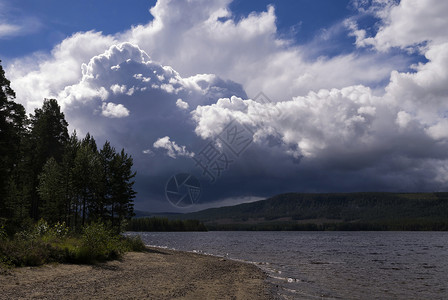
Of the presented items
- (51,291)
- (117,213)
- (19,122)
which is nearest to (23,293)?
(51,291)

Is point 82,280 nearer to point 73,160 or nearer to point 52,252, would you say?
point 52,252

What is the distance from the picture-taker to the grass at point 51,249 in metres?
22.2

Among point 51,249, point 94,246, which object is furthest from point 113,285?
point 94,246

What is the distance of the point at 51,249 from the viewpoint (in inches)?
993

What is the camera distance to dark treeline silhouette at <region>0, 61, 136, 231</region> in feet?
155

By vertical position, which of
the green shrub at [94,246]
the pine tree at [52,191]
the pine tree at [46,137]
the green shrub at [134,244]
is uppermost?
the pine tree at [46,137]

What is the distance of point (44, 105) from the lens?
2579 inches

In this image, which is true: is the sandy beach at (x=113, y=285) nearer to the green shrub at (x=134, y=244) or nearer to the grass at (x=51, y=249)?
the grass at (x=51, y=249)

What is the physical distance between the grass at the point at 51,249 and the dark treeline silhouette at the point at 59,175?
17.0 metres

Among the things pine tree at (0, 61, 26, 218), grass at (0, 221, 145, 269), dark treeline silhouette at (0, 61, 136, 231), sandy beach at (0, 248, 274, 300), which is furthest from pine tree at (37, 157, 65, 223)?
sandy beach at (0, 248, 274, 300)

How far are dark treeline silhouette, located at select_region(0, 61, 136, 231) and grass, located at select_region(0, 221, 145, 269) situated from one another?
1698cm

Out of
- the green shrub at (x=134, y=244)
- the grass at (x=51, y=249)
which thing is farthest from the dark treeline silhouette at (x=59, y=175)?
the grass at (x=51, y=249)

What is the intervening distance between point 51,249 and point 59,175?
97.8 feet

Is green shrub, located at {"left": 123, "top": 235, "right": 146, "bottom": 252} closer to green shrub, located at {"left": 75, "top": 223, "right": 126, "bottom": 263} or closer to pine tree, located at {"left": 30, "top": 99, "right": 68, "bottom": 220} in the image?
green shrub, located at {"left": 75, "top": 223, "right": 126, "bottom": 263}
